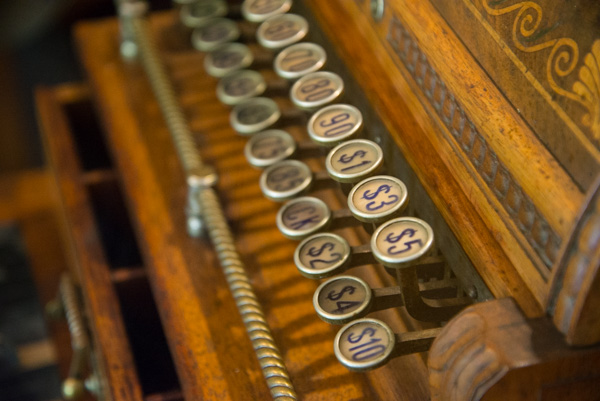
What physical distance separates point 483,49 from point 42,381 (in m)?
1.41

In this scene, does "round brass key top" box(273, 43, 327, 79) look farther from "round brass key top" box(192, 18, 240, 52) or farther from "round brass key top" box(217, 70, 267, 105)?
"round brass key top" box(192, 18, 240, 52)

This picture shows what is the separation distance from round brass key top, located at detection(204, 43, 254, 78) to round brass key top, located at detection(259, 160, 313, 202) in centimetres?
36

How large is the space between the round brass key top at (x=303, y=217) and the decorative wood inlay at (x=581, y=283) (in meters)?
0.48

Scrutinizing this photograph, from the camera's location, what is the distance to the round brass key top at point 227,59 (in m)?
1.70

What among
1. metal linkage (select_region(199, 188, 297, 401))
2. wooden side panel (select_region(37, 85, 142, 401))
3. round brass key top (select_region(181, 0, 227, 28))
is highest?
round brass key top (select_region(181, 0, 227, 28))

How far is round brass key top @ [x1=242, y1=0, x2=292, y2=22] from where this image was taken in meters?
1.66

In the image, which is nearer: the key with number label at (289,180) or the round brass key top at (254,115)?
the key with number label at (289,180)

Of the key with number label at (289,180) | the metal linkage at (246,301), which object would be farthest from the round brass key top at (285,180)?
the metal linkage at (246,301)

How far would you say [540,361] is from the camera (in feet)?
2.96

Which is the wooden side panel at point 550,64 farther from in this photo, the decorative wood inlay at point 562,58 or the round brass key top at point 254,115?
the round brass key top at point 254,115

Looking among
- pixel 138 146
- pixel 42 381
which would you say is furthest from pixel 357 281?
pixel 42 381

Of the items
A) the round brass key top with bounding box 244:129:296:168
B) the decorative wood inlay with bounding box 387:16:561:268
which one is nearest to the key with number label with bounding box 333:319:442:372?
the decorative wood inlay with bounding box 387:16:561:268

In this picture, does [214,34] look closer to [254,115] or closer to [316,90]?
[254,115]

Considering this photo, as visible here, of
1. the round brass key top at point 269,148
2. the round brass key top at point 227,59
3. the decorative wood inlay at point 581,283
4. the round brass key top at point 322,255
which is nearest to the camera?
the decorative wood inlay at point 581,283
